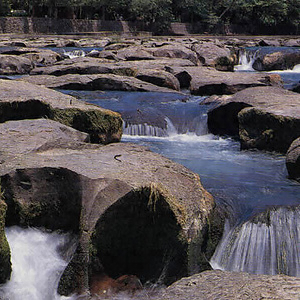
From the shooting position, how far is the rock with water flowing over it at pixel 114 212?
14.5ft

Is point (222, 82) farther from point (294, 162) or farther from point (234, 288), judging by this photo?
point (234, 288)

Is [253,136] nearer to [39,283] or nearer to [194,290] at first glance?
[39,283]

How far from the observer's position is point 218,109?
1056 centimetres

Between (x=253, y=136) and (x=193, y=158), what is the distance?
3.92 ft

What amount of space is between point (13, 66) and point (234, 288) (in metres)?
16.1

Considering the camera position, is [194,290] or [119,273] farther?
[119,273]

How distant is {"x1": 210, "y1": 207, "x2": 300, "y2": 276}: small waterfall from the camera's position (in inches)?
203

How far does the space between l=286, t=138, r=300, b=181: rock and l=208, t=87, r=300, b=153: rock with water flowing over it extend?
3.97ft

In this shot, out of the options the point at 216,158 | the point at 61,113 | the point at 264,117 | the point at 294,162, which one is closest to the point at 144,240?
the point at 294,162

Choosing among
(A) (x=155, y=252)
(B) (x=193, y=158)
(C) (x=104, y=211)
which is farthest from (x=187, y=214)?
(B) (x=193, y=158)

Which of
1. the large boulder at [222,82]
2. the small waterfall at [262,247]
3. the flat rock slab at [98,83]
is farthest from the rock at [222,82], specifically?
the small waterfall at [262,247]

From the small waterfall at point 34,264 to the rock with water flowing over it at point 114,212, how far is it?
0.35 ft

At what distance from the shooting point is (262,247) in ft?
17.4

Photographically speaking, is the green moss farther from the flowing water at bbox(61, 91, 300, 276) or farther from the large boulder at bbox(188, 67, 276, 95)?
the large boulder at bbox(188, 67, 276, 95)
